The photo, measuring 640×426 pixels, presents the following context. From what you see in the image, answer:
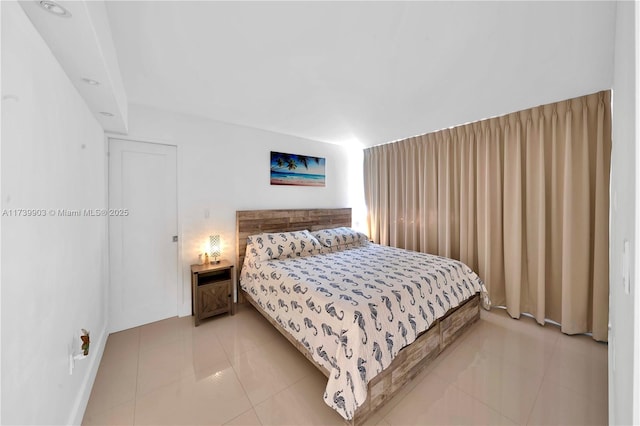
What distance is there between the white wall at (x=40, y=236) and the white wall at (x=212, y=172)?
1.02m

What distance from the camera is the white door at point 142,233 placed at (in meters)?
2.52

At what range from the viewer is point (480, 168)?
3020 mm

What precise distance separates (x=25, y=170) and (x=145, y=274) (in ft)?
6.64

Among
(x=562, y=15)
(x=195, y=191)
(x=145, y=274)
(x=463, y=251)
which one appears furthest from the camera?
(x=463, y=251)

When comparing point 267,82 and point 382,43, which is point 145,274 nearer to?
point 267,82

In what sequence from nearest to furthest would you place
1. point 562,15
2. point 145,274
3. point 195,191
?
point 562,15, point 145,274, point 195,191

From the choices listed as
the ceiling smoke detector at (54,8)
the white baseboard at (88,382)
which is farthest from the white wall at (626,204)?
the white baseboard at (88,382)

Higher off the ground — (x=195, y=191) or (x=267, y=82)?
(x=267, y=82)

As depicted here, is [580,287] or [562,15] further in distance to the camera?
[580,287]

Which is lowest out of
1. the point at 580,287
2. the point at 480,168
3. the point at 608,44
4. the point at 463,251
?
the point at 580,287

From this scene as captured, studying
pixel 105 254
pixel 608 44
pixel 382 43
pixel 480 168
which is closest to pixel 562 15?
pixel 608 44

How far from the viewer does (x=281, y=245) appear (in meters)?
2.99

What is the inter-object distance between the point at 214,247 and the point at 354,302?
202cm

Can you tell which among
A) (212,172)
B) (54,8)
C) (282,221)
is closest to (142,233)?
(212,172)
